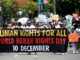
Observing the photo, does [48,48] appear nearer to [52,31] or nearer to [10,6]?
[52,31]

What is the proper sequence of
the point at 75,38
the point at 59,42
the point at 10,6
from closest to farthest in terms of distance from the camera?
the point at 59,42 < the point at 75,38 < the point at 10,6

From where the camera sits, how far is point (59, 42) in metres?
9.95

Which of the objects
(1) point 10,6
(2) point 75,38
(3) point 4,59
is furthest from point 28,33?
(1) point 10,6

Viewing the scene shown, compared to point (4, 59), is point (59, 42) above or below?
above

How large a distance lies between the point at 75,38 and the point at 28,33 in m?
3.79

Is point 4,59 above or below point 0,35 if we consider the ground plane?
below

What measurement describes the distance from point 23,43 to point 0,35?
3.11 feet

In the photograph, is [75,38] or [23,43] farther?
[75,38]

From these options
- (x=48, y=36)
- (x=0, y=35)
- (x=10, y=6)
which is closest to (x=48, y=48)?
(x=48, y=36)

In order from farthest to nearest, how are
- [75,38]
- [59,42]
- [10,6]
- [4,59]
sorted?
[10,6]
[75,38]
[4,59]
[59,42]

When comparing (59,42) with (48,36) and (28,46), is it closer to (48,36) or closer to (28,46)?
(48,36)

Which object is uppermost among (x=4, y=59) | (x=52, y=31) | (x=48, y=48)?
(x=52, y=31)

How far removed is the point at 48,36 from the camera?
9.96 m

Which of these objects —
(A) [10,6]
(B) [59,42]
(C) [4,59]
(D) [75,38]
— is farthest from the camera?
(A) [10,6]
